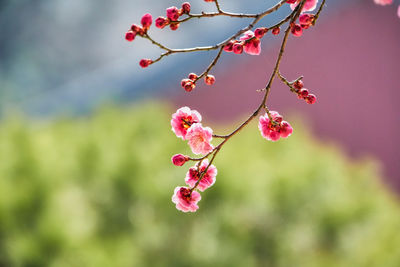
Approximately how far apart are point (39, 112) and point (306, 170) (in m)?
3.10

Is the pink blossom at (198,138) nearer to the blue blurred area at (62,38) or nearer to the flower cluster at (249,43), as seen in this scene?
the flower cluster at (249,43)

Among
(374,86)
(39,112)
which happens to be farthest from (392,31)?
(39,112)

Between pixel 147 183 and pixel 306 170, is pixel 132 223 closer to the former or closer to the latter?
pixel 147 183

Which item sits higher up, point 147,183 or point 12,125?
point 12,125

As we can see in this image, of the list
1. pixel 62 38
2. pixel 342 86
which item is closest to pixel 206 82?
pixel 342 86

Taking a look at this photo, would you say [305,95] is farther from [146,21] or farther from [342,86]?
[342,86]

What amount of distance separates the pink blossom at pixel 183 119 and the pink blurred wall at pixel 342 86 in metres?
3.91

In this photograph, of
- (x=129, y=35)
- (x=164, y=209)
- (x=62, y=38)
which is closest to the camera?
(x=129, y=35)

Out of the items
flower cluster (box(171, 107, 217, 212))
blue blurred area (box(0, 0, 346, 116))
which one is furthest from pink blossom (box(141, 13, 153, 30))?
blue blurred area (box(0, 0, 346, 116))

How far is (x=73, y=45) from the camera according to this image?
6.57m

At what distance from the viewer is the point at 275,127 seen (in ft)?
1.95

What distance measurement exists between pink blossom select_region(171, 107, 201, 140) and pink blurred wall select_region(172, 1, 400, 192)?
3.91 metres

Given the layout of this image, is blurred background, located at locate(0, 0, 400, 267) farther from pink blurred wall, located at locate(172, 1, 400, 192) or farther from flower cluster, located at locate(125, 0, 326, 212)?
flower cluster, located at locate(125, 0, 326, 212)

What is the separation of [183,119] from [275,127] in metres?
0.11
